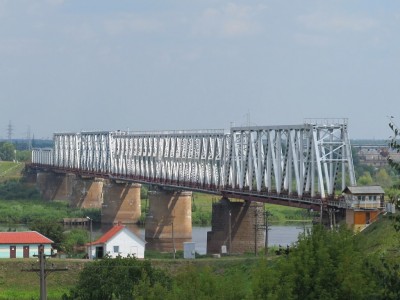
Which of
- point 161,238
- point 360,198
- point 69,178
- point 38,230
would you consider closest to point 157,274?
point 360,198

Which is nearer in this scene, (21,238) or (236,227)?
(21,238)

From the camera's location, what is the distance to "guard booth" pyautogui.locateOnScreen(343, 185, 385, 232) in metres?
61.2

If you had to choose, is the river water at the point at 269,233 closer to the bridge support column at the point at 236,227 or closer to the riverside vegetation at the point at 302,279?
the bridge support column at the point at 236,227

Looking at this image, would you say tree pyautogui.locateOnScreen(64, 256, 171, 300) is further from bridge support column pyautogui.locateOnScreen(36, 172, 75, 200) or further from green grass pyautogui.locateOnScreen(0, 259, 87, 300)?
bridge support column pyautogui.locateOnScreen(36, 172, 75, 200)

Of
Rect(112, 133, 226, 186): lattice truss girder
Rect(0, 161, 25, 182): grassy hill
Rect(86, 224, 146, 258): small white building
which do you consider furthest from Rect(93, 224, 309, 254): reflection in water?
Rect(0, 161, 25, 182): grassy hill

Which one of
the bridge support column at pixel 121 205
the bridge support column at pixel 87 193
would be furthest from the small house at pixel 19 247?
the bridge support column at pixel 87 193

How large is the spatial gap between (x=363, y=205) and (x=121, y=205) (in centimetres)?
6131

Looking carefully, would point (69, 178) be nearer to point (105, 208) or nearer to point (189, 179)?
point (105, 208)

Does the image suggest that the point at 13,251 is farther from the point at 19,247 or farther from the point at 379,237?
the point at 379,237

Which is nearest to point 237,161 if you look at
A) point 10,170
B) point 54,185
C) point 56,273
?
point 56,273

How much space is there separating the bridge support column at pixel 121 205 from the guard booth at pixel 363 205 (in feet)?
187

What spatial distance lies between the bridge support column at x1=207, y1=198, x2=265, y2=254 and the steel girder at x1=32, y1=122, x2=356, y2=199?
175 cm

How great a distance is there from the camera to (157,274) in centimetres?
4781

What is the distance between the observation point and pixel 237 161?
9506cm
